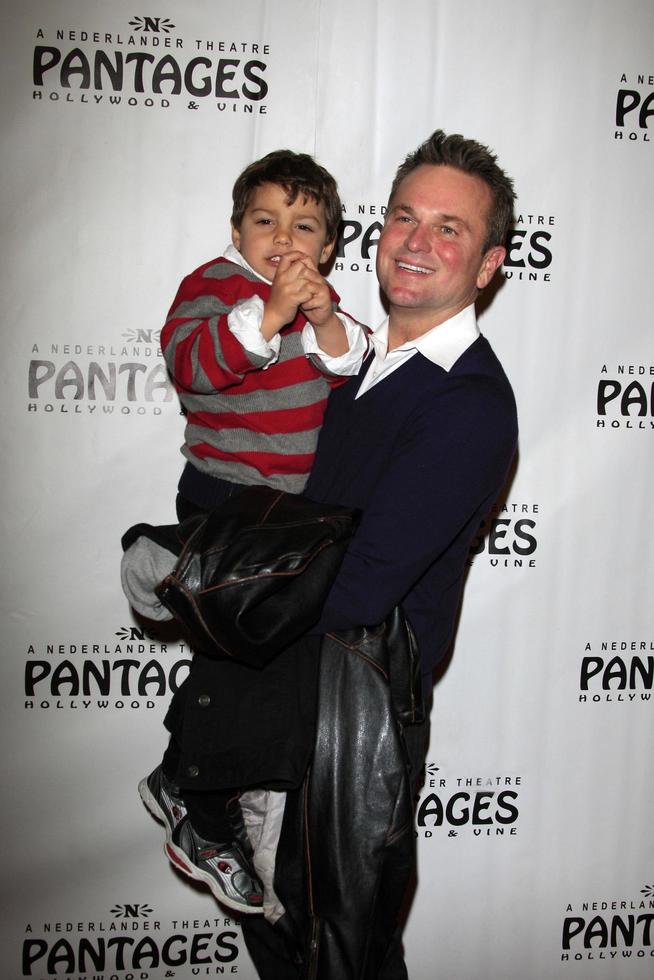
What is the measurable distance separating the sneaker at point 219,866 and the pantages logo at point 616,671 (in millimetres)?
1277

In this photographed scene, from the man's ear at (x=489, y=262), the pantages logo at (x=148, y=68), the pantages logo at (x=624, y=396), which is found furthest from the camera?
the pantages logo at (x=624, y=396)

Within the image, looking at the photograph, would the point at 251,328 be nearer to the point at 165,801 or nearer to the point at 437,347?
the point at 437,347

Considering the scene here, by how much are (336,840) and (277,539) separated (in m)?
0.58

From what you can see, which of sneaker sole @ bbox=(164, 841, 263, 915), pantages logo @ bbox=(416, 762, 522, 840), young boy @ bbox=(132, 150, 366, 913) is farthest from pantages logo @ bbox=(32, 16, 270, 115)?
pantages logo @ bbox=(416, 762, 522, 840)

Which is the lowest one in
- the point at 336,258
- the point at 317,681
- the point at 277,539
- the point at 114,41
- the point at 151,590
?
the point at 317,681

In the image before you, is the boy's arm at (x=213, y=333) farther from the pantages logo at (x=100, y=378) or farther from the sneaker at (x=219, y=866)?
the sneaker at (x=219, y=866)

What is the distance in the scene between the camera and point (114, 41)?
2.18 m

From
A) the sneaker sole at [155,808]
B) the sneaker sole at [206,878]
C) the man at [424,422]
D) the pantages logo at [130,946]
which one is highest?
the man at [424,422]

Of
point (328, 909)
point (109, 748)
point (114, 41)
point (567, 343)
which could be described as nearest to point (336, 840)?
point (328, 909)

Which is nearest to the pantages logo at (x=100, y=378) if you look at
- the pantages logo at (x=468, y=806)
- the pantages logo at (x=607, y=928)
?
the pantages logo at (x=468, y=806)

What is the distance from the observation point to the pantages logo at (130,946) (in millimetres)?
2473

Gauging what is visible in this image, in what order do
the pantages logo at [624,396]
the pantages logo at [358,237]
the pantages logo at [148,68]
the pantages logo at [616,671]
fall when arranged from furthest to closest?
the pantages logo at [616,671], the pantages logo at [624,396], the pantages logo at [358,237], the pantages logo at [148,68]

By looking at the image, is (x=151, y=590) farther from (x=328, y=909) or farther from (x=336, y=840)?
(x=328, y=909)

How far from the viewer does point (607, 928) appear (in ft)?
8.64
